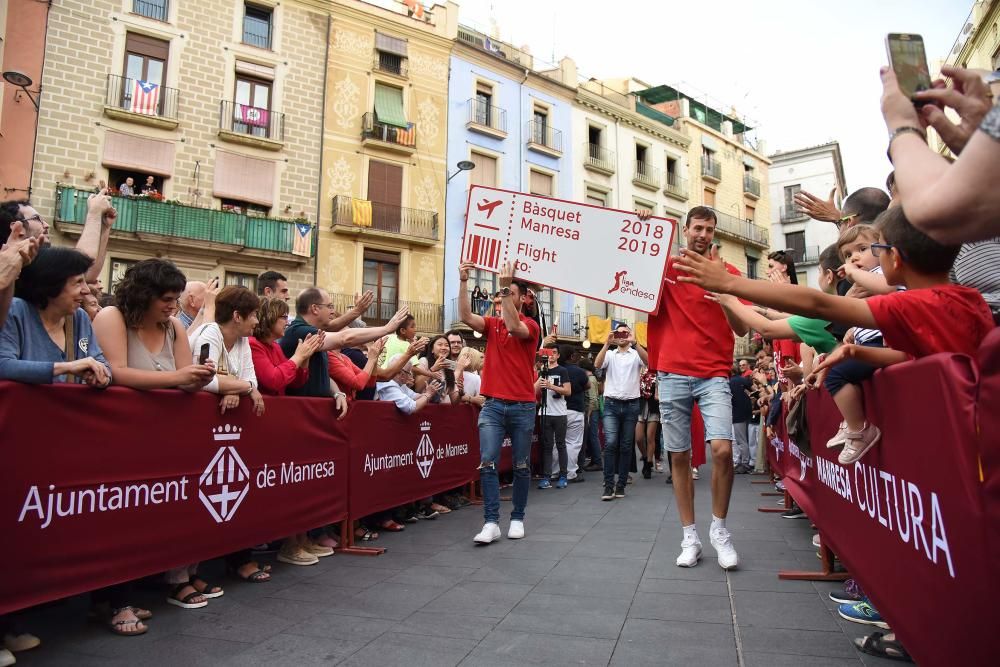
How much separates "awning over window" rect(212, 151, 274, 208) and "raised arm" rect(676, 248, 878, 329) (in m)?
20.2

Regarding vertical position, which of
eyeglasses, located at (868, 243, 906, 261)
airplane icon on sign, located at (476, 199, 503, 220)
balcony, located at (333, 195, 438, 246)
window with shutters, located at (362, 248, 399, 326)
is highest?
balcony, located at (333, 195, 438, 246)

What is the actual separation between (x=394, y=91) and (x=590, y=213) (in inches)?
811

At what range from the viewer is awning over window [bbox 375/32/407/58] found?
904 inches

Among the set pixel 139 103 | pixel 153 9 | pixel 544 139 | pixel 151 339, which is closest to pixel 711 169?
pixel 544 139

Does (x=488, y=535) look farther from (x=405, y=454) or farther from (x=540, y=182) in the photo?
(x=540, y=182)

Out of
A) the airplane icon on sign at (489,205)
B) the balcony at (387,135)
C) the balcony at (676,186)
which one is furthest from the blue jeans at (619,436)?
the balcony at (676,186)

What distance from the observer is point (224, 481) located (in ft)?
12.5

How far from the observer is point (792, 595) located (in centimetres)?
347

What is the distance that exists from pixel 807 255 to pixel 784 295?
4266cm

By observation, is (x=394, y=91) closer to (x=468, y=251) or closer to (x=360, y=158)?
(x=360, y=158)

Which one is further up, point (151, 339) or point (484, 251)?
point (484, 251)

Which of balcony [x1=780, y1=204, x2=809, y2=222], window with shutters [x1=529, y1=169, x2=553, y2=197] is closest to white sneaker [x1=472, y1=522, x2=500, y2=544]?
window with shutters [x1=529, y1=169, x2=553, y2=197]

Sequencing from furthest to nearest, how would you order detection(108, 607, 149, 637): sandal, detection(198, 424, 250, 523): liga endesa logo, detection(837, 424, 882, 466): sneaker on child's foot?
detection(198, 424, 250, 523): liga endesa logo
detection(108, 607, 149, 637): sandal
detection(837, 424, 882, 466): sneaker on child's foot

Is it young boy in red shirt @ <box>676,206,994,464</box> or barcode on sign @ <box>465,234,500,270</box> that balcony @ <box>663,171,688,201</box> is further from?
young boy in red shirt @ <box>676,206,994,464</box>
